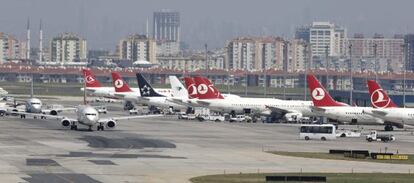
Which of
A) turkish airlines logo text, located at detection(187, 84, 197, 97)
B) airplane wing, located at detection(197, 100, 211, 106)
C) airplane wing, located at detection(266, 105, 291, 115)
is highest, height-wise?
turkish airlines logo text, located at detection(187, 84, 197, 97)

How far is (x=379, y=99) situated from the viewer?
506 ft

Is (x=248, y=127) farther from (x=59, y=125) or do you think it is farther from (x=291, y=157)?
(x=291, y=157)

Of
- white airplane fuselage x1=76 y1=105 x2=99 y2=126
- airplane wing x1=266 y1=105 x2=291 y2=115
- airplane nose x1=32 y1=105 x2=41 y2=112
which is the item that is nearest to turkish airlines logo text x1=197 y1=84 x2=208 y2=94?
airplane wing x1=266 y1=105 x2=291 y2=115

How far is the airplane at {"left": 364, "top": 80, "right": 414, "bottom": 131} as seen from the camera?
151 metres

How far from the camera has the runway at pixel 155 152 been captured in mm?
90875

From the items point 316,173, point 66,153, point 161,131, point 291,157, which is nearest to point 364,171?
point 316,173

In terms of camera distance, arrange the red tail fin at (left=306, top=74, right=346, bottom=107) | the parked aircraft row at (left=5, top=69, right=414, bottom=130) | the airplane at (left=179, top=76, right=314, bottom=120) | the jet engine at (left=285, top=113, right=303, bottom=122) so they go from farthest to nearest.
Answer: the airplane at (left=179, top=76, right=314, bottom=120), the jet engine at (left=285, top=113, right=303, bottom=122), the red tail fin at (left=306, top=74, right=346, bottom=107), the parked aircraft row at (left=5, top=69, right=414, bottom=130)

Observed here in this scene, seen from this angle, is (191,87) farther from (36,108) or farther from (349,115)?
(349,115)

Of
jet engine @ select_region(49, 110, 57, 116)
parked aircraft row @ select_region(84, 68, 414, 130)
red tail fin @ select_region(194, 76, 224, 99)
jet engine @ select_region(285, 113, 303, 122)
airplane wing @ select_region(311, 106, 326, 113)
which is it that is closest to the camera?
parked aircraft row @ select_region(84, 68, 414, 130)

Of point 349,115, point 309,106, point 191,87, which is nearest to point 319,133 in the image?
point 349,115

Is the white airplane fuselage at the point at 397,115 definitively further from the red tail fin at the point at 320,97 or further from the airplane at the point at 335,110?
the red tail fin at the point at 320,97

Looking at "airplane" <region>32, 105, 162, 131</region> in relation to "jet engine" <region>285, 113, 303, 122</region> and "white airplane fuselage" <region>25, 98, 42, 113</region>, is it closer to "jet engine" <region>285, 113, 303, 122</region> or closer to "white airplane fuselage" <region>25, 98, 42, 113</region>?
"white airplane fuselage" <region>25, 98, 42, 113</region>

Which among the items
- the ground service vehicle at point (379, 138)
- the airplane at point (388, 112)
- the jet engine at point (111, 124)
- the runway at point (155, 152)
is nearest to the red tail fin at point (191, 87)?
the runway at point (155, 152)

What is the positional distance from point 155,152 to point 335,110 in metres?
53.2
